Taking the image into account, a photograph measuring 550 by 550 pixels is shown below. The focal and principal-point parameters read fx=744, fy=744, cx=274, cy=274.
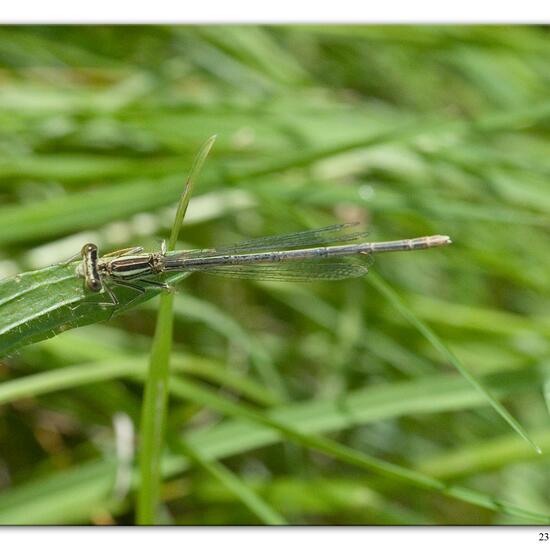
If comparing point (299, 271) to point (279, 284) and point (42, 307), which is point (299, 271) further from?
point (279, 284)

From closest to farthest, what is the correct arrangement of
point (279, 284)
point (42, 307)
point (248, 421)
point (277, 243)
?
point (42, 307), point (277, 243), point (248, 421), point (279, 284)

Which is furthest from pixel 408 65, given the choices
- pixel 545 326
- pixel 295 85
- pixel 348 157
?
pixel 545 326

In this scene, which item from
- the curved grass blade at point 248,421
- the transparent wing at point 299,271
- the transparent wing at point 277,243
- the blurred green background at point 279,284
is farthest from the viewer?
the blurred green background at point 279,284

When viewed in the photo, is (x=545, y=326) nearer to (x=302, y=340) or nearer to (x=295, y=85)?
(x=302, y=340)

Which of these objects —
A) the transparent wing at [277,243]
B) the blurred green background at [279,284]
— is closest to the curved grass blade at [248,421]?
the blurred green background at [279,284]

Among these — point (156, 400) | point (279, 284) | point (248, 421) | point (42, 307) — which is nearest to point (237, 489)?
point (248, 421)

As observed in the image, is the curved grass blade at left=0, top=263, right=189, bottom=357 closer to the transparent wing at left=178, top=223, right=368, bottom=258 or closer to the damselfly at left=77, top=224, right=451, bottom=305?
the damselfly at left=77, top=224, right=451, bottom=305

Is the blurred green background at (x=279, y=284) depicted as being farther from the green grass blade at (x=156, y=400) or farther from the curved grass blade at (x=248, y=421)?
the green grass blade at (x=156, y=400)

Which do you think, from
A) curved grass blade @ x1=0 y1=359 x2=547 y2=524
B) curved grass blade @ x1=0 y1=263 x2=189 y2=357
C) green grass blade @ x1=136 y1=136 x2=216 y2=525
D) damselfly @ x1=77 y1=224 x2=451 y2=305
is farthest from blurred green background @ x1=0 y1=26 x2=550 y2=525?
curved grass blade @ x1=0 y1=263 x2=189 y2=357
